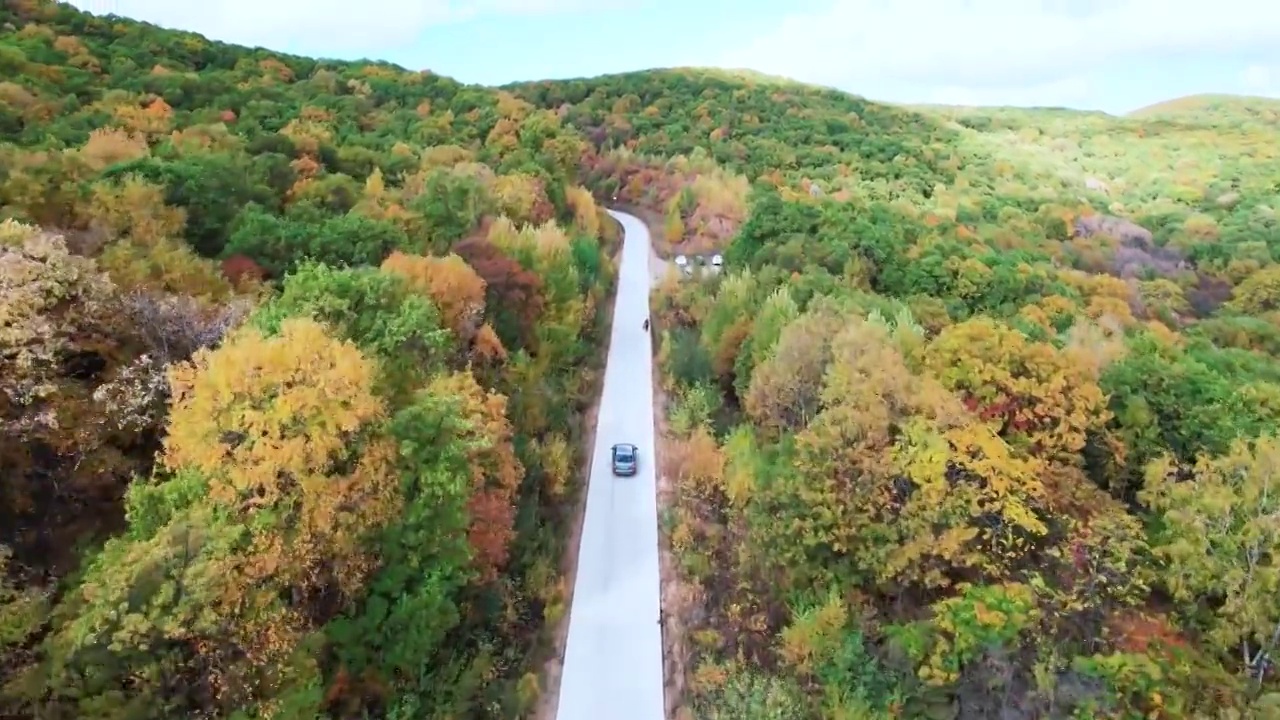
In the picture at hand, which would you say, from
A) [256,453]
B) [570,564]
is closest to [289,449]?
[256,453]

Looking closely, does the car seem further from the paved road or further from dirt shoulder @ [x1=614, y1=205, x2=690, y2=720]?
dirt shoulder @ [x1=614, y1=205, x2=690, y2=720]

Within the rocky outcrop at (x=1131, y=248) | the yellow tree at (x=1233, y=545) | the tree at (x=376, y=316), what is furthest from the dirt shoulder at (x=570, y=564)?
the rocky outcrop at (x=1131, y=248)

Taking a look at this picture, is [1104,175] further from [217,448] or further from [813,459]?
[217,448]

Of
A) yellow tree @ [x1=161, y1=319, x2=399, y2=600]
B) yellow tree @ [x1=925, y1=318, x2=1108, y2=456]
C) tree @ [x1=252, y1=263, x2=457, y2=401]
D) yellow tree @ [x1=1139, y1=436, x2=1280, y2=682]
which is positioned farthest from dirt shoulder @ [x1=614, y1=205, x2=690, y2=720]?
yellow tree @ [x1=1139, y1=436, x2=1280, y2=682]

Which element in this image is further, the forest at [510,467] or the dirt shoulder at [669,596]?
the dirt shoulder at [669,596]

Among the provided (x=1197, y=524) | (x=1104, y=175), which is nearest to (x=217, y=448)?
(x=1197, y=524)

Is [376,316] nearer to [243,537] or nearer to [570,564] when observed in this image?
[243,537]

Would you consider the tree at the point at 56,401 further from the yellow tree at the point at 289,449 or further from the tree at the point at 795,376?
the tree at the point at 795,376
